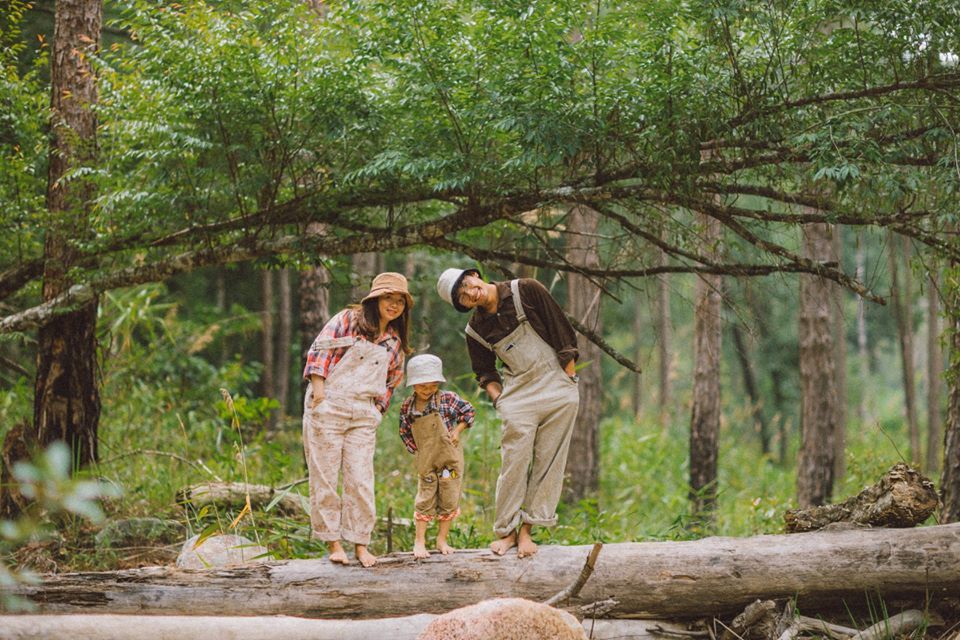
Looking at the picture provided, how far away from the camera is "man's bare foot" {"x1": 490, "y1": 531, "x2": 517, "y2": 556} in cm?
Result: 517

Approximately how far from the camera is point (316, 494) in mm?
5180

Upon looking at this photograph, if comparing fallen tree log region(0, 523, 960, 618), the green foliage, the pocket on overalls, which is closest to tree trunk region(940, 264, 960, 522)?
fallen tree log region(0, 523, 960, 618)

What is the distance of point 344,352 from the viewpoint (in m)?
5.29

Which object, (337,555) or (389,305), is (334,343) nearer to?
(389,305)

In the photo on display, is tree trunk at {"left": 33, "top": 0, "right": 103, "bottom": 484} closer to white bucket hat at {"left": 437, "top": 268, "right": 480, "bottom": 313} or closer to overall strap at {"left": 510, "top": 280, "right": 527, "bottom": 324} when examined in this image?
white bucket hat at {"left": 437, "top": 268, "right": 480, "bottom": 313}

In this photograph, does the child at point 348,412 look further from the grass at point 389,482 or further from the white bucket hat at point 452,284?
the grass at point 389,482

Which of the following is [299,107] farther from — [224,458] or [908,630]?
[908,630]

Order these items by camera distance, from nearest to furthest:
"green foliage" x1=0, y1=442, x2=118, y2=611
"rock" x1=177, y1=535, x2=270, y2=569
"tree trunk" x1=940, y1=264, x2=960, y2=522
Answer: "green foliage" x1=0, y1=442, x2=118, y2=611
"rock" x1=177, y1=535, x2=270, y2=569
"tree trunk" x1=940, y1=264, x2=960, y2=522

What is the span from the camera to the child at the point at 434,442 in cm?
524

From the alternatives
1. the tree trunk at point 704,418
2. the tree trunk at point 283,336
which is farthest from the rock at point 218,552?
the tree trunk at point 283,336

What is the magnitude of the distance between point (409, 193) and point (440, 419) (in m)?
2.09

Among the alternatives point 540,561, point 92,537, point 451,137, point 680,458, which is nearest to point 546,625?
point 540,561

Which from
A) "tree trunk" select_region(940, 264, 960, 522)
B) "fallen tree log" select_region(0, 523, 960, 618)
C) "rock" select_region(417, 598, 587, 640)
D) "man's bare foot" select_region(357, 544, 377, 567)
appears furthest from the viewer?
"tree trunk" select_region(940, 264, 960, 522)

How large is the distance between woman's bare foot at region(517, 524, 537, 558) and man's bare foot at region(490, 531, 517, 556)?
0.21ft
